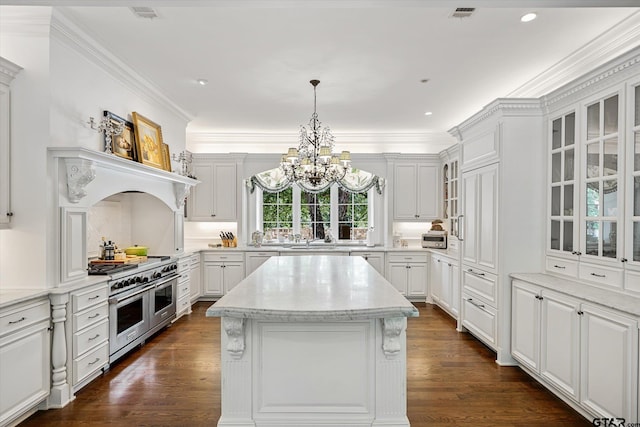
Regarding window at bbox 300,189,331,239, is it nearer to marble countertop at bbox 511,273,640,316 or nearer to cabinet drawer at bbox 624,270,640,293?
marble countertop at bbox 511,273,640,316

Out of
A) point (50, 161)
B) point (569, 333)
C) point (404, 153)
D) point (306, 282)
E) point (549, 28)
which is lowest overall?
point (569, 333)

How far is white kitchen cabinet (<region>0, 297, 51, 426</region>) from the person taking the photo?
2246 mm

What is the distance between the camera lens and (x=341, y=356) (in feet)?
7.11

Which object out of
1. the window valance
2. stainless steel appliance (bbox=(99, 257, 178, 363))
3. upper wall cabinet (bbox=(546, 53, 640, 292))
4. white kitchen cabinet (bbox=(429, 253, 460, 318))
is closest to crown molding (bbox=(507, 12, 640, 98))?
upper wall cabinet (bbox=(546, 53, 640, 292))

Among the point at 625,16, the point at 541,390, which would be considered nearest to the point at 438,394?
the point at 541,390

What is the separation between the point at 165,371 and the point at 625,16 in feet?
15.5

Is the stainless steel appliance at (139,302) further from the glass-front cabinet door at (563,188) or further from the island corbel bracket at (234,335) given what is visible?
the glass-front cabinet door at (563,188)

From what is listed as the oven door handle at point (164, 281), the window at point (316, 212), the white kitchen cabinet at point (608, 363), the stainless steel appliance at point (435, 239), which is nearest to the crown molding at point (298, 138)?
the window at point (316, 212)

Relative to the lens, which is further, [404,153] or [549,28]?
[404,153]

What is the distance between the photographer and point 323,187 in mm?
6488

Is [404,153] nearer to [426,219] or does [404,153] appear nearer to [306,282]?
[426,219]

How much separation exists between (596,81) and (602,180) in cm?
76

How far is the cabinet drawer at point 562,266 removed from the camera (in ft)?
9.87

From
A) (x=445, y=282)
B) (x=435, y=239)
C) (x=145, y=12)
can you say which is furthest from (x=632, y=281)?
(x=145, y=12)
